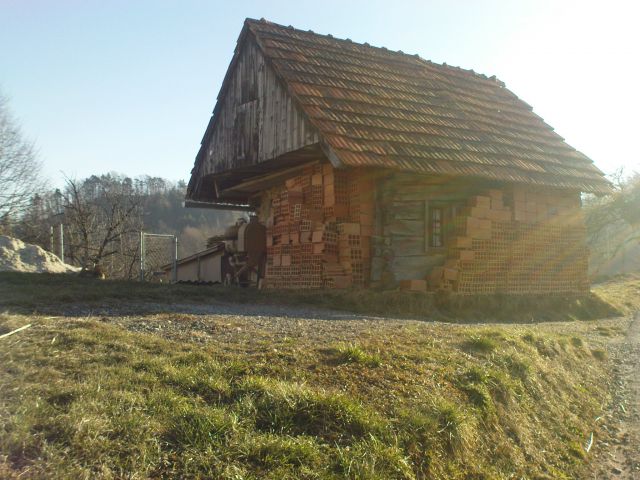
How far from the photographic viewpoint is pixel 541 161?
13.9 m

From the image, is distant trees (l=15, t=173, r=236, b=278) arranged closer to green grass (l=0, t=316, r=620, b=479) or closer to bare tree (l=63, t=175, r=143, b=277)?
bare tree (l=63, t=175, r=143, b=277)

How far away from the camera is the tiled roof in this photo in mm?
10961

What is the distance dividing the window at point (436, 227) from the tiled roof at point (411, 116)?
1259 millimetres

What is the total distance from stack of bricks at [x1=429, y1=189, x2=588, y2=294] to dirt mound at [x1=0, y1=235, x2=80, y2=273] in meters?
10.7

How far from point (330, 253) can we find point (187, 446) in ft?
27.3

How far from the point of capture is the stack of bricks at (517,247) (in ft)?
38.3

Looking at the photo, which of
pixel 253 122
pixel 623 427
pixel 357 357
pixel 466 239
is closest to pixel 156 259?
pixel 253 122

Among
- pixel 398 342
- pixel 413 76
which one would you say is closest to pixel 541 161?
pixel 413 76

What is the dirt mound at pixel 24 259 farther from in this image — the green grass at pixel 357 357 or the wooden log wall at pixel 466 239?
the green grass at pixel 357 357

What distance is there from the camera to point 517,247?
12.8 m

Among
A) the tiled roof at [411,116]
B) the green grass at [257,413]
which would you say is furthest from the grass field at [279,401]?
the tiled roof at [411,116]

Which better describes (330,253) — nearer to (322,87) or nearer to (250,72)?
(322,87)

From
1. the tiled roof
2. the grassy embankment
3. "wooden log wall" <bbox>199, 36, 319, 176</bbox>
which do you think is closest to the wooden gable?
"wooden log wall" <bbox>199, 36, 319, 176</bbox>

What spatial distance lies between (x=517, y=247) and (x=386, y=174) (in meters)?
4.01
